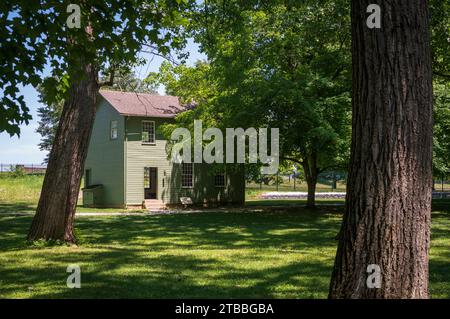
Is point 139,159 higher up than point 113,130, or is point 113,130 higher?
point 113,130

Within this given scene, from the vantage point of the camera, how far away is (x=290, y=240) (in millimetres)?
13227

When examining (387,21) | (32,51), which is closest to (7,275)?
(32,51)

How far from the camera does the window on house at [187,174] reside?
97.9 ft

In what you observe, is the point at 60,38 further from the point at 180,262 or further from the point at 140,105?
the point at 140,105

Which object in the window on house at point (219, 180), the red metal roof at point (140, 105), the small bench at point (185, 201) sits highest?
the red metal roof at point (140, 105)

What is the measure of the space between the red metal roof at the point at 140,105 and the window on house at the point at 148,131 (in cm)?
73

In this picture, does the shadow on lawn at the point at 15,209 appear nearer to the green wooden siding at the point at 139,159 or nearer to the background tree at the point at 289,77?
the green wooden siding at the point at 139,159

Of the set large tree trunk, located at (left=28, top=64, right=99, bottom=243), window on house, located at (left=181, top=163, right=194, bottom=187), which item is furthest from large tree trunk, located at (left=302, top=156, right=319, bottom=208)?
large tree trunk, located at (left=28, top=64, right=99, bottom=243)

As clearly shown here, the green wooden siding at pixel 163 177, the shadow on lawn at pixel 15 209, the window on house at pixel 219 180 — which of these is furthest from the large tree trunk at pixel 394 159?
the window on house at pixel 219 180

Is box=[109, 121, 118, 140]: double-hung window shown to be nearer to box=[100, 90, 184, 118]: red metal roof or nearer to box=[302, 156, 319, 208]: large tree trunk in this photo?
box=[100, 90, 184, 118]: red metal roof

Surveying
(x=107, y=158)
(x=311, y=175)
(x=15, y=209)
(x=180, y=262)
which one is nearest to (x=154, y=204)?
(x=107, y=158)

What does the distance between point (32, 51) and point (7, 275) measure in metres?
3.67

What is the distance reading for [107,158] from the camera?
2978 centimetres

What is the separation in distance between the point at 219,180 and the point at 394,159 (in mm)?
27070
